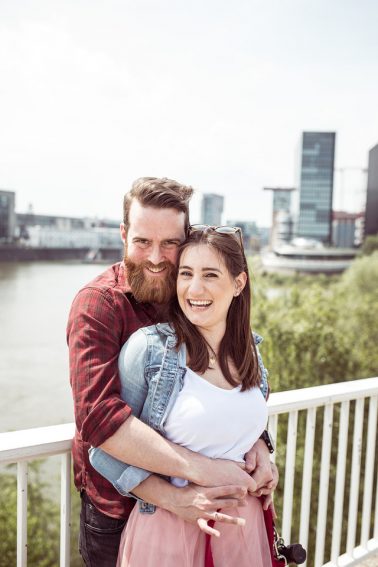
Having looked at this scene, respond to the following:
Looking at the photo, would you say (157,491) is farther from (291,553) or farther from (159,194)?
(159,194)

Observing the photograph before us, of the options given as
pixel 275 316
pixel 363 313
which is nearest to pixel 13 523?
pixel 275 316

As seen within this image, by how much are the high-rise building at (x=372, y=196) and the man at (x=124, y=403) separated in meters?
56.1

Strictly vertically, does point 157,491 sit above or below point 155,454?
below

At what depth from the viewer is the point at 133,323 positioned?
136 cm

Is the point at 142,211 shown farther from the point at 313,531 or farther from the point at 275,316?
the point at 275,316

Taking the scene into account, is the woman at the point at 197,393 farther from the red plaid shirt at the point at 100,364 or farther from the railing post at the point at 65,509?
the railing post at the point at 65,509

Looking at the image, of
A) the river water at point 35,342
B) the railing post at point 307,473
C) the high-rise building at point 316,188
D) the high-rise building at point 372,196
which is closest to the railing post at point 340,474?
the railing post at point 307,473

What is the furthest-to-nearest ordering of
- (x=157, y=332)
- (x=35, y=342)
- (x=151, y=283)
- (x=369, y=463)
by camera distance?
(x=35, y=342) < (x=369, y=463) < (x=151, y=283) < (x=157, y=332)

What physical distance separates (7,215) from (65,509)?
47.4 meters

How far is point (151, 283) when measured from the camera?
1.41 m

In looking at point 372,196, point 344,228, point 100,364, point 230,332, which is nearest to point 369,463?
point 230,332

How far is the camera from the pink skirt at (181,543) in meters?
1.24

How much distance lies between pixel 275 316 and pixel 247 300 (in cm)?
1671

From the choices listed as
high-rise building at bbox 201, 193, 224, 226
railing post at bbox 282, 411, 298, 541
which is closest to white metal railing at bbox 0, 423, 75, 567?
railing post at bbox 282, 411, 298, 541
